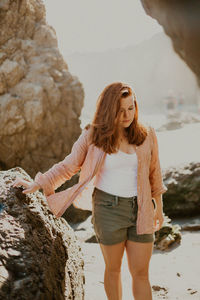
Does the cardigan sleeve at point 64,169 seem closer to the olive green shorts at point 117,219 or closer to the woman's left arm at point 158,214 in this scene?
the olive green shorts at point 117,219

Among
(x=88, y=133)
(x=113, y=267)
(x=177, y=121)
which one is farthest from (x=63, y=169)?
(x=177, y=121)

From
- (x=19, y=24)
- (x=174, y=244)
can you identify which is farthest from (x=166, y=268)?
(x=19, y=24)

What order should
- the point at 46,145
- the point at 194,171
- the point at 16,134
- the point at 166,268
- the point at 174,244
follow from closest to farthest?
the point at 166,268, the point at 174,244, the point at 194,171, the point at 16,134, the point at 46,145

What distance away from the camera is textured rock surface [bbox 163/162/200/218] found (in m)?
6.16

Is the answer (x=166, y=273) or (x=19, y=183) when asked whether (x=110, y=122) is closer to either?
(x=19, y=183)

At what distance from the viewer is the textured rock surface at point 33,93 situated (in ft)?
22.9

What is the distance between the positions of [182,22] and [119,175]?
168 inches

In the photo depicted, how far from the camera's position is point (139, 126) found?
8.09ft

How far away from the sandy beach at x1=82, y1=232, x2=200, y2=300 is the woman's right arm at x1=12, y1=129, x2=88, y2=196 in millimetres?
1264

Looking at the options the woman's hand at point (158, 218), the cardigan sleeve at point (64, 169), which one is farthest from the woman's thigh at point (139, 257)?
the cardigan sleeve at point (64, 169)

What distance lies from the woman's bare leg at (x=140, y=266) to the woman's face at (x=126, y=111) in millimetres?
825

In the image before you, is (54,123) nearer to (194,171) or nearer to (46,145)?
(46,145)

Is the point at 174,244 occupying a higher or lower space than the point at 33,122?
lower

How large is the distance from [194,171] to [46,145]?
123 inches
